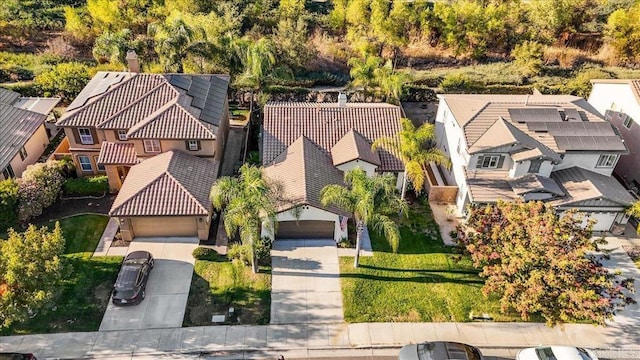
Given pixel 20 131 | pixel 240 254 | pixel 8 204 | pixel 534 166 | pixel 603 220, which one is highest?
pixel 534 166

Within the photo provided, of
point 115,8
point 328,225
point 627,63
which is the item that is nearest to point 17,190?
point 328,225

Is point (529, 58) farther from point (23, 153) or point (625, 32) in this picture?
point (23, 153)

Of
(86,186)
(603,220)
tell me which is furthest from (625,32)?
(86,186)

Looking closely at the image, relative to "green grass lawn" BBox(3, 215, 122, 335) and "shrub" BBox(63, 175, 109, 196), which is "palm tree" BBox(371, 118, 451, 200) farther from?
"shrub" BBox(63, 175, 109, 196)

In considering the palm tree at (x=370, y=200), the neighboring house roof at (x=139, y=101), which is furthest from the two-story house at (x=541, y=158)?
the neighboring house roof at (x=139, y=101)

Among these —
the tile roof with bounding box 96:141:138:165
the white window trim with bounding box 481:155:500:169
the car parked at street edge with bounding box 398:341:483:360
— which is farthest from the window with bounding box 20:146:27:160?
the white window trim with bounding box 481:155:500:169

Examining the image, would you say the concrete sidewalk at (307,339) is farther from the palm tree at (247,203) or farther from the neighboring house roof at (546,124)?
the neighboring house roof at (546,124)

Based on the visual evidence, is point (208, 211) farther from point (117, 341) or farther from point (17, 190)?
point (17, 190)
